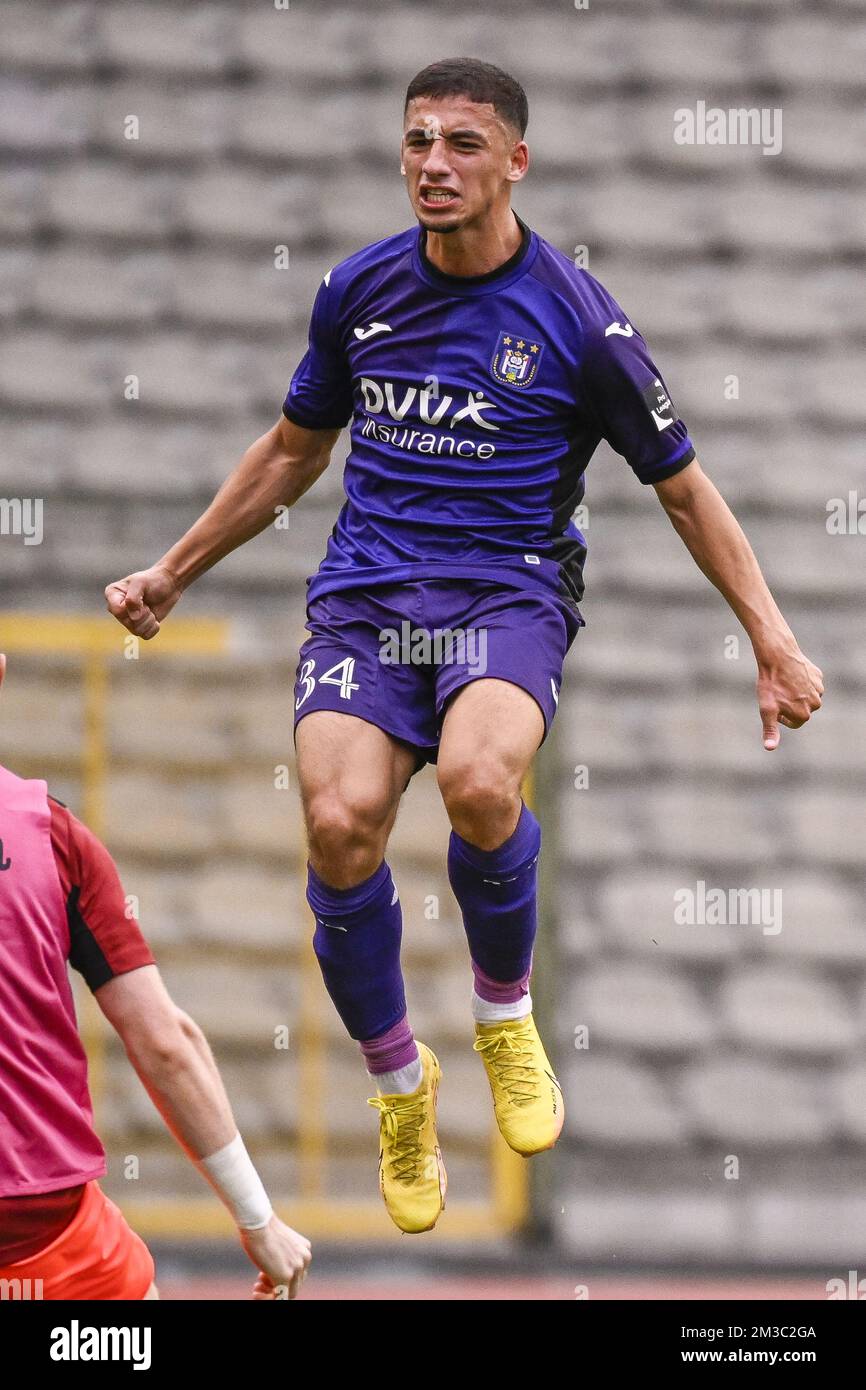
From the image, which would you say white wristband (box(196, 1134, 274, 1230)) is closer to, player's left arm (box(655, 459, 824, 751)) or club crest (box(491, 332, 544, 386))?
player's left arm (box(655, 459, 824, 751))

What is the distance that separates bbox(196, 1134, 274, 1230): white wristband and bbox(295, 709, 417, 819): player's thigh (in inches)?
25.9

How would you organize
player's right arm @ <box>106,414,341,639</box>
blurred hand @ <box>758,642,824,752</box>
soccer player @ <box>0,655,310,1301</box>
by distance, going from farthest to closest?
1. player's right arm @ <box>106,414,341,639</box>
2. blurred hand @ <box>758,642,824,752</box>
3. soccer player @ <box>0,655,310,1301</box>

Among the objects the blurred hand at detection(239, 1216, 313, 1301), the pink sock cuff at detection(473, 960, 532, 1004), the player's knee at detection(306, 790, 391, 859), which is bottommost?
the blurred hand at detection(239, 1216, 313, 1301)

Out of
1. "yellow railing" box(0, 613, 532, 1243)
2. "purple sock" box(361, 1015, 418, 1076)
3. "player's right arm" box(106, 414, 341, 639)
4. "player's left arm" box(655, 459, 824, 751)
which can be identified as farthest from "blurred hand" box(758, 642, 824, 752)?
"yellow railing" box(0, 613, 532, 1243)

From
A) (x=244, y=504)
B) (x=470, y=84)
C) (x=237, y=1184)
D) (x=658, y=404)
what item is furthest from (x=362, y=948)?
(x=470, y=84)

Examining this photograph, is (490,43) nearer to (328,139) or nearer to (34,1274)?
(328,139)

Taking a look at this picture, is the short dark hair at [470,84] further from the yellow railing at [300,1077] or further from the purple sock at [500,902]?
the yellow railing at [300,1077]

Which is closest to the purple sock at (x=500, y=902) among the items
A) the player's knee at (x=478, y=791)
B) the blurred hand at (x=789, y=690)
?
the player's knee at (x=478, y=791)

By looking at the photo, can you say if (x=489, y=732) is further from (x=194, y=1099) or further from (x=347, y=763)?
(x=194, y=1099)

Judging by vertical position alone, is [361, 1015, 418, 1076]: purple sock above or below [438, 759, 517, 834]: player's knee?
below

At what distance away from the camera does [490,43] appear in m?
7.42

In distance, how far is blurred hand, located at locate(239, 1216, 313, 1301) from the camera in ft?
13.5

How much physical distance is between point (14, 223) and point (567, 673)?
2381 millimetres

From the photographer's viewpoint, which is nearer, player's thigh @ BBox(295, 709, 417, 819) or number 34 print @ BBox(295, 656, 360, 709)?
player's thigh @ BBox(295, 709, 417, 819)
